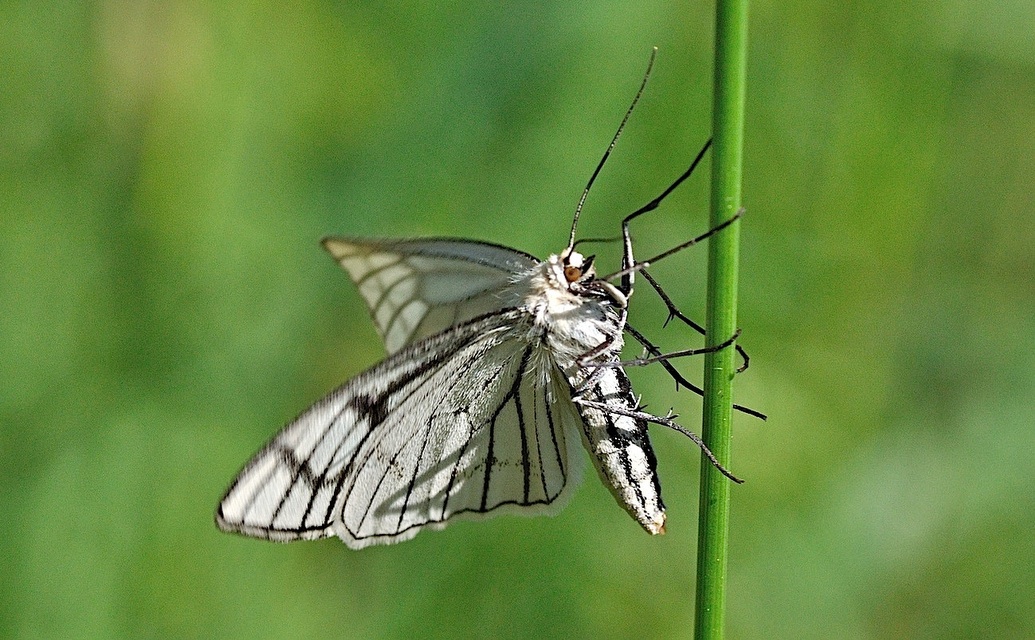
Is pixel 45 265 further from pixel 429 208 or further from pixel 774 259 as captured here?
pixel 774 259

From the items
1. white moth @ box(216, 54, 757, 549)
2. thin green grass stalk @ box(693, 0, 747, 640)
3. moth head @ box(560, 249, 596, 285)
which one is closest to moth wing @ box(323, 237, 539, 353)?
white moth @ box(216, 54, 757, 549)

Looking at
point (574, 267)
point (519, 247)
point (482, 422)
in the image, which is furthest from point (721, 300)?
point (519, 247)

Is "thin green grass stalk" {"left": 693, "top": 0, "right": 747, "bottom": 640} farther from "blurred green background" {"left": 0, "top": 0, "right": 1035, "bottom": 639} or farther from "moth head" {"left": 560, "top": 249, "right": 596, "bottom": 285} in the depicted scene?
"blurred green background" {"left": 0, "top": 0, "right": 1035, "bottom": 639}

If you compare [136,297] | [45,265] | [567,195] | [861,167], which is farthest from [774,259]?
[45,265]

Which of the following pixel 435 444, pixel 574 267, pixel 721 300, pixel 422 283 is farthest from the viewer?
pixel 422 283

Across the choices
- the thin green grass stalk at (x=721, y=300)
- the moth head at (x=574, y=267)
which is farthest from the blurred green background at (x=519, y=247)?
the thin green grass stalk at (x=721, y=300)

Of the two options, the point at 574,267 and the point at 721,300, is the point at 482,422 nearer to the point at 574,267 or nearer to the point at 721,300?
the point at 574,267

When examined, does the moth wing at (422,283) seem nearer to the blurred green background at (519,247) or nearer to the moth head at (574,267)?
the moth head at (574,267)
